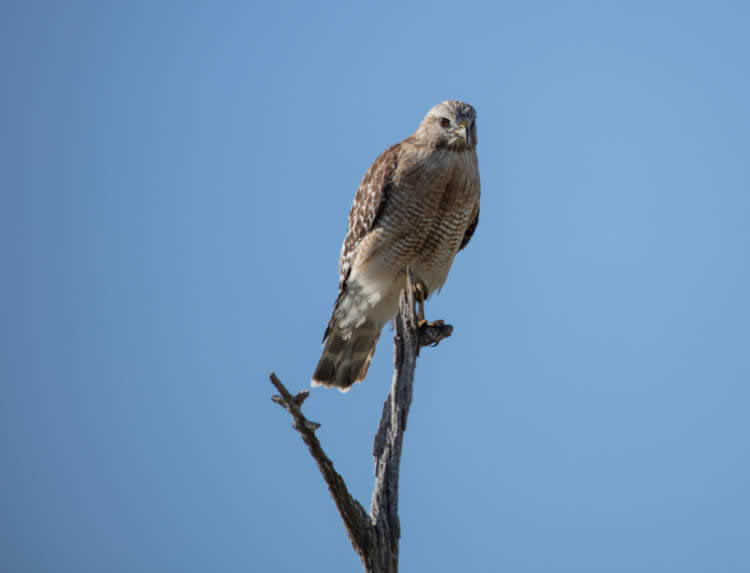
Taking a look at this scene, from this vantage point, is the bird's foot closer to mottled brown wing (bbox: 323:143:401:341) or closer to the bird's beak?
mottled brown wing (bbox: 323:143:401:341)

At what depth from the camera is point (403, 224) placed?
7.34 meters

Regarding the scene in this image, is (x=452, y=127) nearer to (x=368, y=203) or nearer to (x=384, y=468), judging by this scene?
(x=368, y=203)

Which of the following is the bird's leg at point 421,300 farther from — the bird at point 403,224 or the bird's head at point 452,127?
the bird's head at point 452,127

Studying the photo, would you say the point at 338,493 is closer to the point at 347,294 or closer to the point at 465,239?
the point at 347,294

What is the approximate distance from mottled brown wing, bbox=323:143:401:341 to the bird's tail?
0.12m

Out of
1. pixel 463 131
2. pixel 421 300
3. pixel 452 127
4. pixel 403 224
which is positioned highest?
pixel 452 127

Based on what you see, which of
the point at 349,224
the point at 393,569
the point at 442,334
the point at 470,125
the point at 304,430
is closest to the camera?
the point at 304,430

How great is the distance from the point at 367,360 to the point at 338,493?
273 cm

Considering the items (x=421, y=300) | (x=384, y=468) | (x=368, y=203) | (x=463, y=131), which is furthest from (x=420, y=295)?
(x=384, y=468)

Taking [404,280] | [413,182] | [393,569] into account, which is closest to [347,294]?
[404,280]

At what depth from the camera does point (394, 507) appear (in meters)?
5.70

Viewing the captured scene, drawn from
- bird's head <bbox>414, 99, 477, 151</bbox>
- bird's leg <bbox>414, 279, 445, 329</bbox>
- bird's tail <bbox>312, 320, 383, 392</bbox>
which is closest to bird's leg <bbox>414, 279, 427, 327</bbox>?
bird's leg <bbox>414, 279, 445, 329</bbox>

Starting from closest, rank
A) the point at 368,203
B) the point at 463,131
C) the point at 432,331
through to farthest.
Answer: the point at 432,331, the point at 463,131, the point at 368,203

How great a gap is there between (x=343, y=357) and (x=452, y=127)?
2.15 metres
